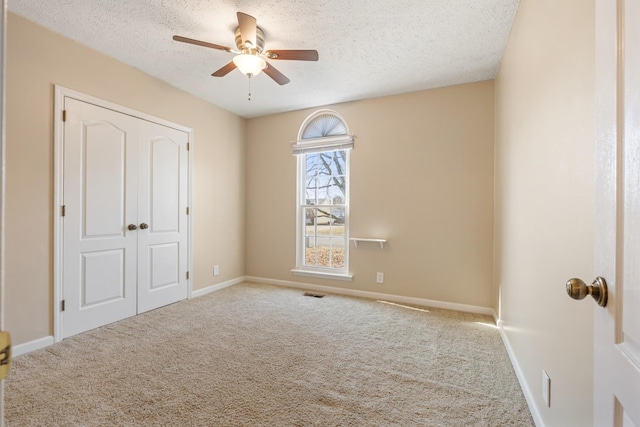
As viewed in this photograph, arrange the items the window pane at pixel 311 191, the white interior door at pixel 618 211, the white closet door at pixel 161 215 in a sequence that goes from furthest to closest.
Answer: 1. the window pane at pixel 311 191
2. the white closet door at pixel 161 215
3. the white interior door at pixel 618 211

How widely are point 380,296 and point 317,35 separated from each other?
2.99 m

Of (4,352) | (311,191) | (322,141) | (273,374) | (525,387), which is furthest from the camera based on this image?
(311,191)

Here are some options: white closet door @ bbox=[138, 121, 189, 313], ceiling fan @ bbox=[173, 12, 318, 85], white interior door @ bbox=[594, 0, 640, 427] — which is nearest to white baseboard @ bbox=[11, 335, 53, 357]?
white closet door @ bbox=[138, 121, 189, 313]

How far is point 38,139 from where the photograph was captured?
2404 millimetres

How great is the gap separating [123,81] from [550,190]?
12.2 ft

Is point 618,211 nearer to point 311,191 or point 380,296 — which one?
point 380,296

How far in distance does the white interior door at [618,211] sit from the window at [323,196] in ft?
10.7

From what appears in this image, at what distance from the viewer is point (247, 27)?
2092 millimetres

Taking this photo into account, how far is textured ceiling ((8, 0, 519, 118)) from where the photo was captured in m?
2.18

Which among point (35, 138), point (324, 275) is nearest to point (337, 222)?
point (324, 275)

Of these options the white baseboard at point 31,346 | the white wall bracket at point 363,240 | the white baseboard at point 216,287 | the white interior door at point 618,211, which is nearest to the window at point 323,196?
the white wall bracket at point 363,240

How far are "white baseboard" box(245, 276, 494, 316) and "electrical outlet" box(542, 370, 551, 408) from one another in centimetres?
190

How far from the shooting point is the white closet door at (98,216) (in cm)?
262

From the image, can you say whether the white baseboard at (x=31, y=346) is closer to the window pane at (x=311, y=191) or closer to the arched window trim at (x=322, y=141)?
the window pane at (x=311, y=191)
